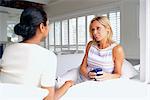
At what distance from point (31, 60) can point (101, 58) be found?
73 cm

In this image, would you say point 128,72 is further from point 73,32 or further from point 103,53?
point 73,32

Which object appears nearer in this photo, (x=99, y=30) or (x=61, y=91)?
(x=61, y=91)

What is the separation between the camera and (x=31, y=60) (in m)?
1.15

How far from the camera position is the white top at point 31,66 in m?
1.15

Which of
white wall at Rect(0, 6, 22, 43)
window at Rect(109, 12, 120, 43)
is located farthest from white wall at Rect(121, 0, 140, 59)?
white wall at Rect(0, 6, 22, 43)

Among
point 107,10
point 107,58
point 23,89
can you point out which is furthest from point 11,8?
point 23,89

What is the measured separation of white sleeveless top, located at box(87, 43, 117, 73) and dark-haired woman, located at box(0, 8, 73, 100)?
0.57m

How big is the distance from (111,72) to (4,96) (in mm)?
926

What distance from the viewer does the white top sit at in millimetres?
1149

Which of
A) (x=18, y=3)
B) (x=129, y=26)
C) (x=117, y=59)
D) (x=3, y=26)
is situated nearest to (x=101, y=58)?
(x=117, y=59)

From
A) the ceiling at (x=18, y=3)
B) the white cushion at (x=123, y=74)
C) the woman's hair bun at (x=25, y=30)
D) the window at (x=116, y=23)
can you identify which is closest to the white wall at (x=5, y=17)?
the ceiling at (x=18, y=3)

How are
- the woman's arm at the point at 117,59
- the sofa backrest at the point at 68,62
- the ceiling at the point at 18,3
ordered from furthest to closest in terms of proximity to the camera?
the ceiling at the point at 18,3, the sofa backrest at the point at 68,62, the woman's arm at the point at 117,59

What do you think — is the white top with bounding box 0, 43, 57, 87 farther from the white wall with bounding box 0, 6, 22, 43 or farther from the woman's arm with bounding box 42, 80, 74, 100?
the white wall with bounding box 0, 6, 22, 43

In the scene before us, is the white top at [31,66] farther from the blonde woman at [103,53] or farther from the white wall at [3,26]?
the white wall at [3,26]
